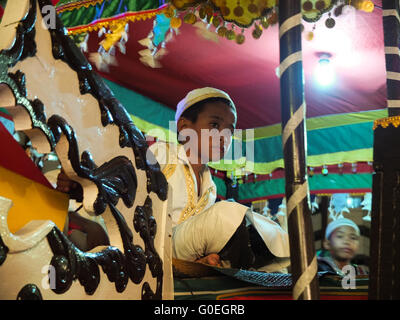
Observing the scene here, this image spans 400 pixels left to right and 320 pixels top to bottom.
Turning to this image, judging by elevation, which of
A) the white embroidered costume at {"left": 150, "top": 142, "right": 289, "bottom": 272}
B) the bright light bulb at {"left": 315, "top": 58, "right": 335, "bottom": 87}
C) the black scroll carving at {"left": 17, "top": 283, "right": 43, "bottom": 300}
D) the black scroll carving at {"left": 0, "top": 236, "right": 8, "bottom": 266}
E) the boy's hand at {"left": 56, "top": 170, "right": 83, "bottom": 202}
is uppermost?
the bright light bulb at {"left": 315, "top": 58, "right": 335, "bottom": 87}

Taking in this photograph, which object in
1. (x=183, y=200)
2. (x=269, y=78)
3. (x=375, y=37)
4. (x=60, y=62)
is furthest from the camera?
(x=269, y=78)

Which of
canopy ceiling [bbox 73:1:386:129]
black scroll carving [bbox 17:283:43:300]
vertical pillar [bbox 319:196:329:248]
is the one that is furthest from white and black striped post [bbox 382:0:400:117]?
vertical pillar [bbox 319:196:329:248]

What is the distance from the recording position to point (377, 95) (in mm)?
3486

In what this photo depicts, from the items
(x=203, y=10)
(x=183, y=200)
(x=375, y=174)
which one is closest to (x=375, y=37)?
(x=203, y=10)

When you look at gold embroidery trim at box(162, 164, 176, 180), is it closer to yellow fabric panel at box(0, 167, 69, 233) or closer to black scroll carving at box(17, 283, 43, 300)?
yellow fabric panel at box(0, 167, 69, 233)

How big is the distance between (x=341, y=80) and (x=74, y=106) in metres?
2.83

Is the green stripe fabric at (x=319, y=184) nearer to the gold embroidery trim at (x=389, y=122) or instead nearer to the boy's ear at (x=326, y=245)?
the boy's ear at (x=326, y=245)

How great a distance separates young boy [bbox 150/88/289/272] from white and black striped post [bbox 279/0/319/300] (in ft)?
1.18

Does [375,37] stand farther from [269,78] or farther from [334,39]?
[269,78]

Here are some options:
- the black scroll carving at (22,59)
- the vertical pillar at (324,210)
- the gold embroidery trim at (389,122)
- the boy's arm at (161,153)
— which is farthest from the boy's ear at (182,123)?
the vertical pillar at (324,210)

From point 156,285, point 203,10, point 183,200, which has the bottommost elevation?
point 156,285

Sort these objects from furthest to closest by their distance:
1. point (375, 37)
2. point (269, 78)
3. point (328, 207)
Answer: point (328, 207) → point (269, 78) → point (375, 37)

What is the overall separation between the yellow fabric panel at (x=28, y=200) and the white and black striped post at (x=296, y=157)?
49 cm

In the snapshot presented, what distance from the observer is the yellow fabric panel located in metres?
0.83
